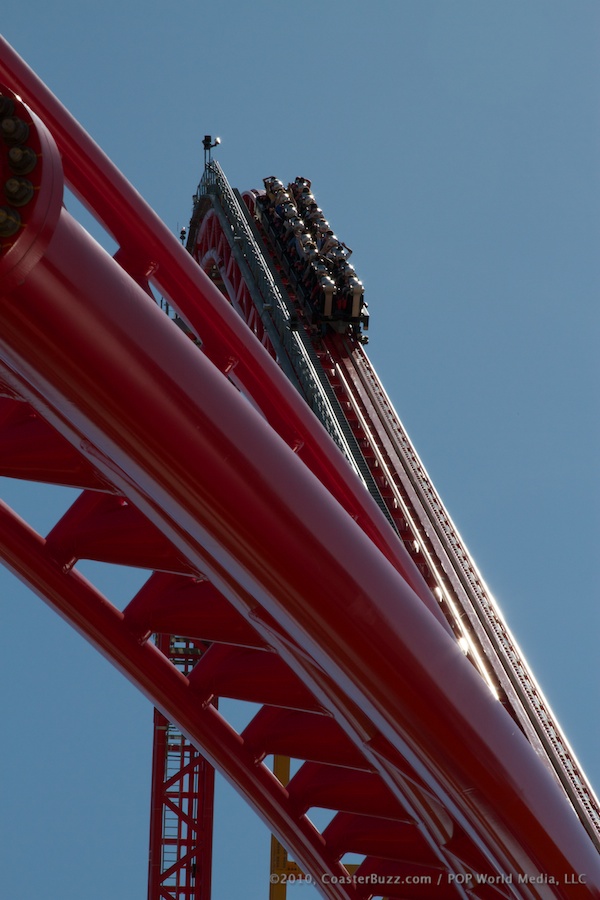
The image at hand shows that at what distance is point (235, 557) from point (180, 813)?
14.9 meters

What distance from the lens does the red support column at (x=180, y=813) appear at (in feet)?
67.0

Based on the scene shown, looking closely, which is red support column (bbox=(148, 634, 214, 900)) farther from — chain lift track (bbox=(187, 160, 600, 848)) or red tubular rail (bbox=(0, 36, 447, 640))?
red tubular rail (bbox=(0, 36, 447, 640))

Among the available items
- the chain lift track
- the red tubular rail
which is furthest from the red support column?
the red tubular rail

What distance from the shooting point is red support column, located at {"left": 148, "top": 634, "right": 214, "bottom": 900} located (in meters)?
20.4

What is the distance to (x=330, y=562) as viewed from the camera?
6.88 meters

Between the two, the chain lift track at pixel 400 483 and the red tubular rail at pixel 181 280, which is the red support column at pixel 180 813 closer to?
the chain lift track at pixel 400 483

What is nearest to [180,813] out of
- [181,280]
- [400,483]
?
[400,483]

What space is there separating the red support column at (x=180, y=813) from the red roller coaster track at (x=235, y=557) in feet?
17.9

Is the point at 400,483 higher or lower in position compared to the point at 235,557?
higher

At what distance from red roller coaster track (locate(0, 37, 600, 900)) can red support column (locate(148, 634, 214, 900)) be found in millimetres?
5462

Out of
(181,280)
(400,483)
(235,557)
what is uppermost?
(400,483)

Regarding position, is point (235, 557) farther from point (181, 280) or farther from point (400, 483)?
point (400, 483)

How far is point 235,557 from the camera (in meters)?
6.55

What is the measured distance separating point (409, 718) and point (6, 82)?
182 inches
